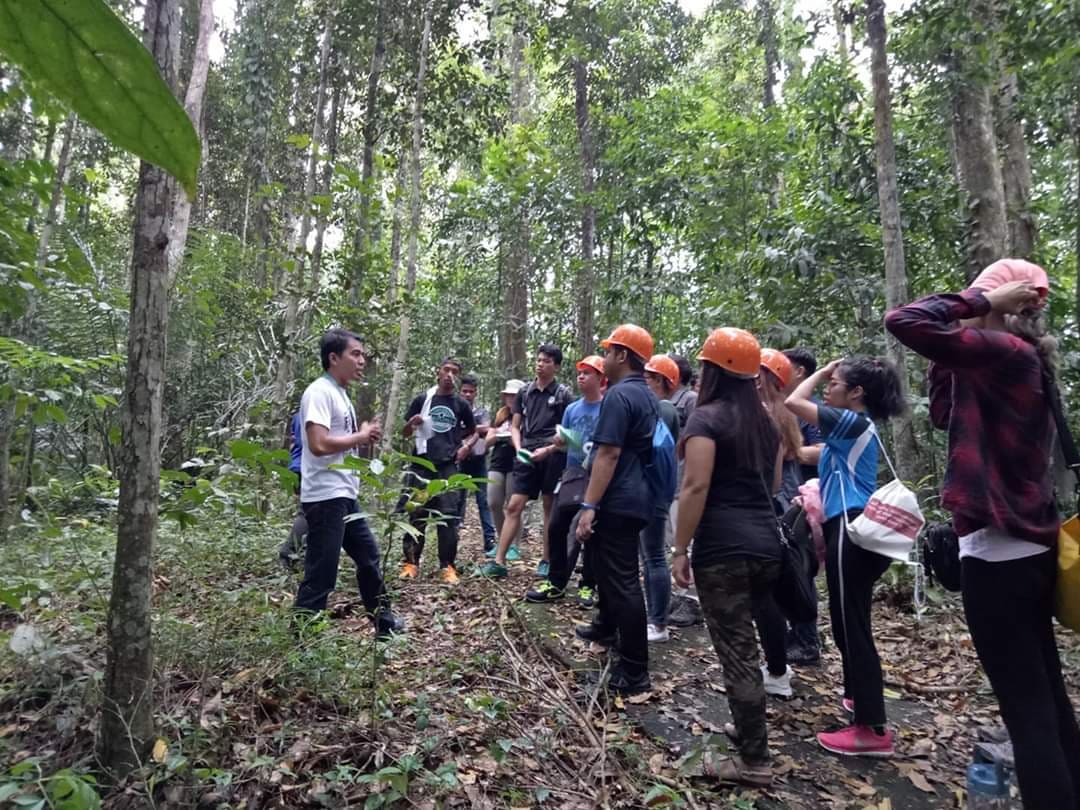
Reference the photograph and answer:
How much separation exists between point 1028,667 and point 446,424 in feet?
15.0

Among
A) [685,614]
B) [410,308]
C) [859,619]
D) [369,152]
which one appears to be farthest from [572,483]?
[369,152]

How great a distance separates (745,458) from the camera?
9.68 ft

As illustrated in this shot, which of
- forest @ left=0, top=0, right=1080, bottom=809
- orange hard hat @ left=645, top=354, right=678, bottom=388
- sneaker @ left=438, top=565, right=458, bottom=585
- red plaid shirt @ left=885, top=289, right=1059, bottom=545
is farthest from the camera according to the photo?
sneaker @ left=438, top=565, right=458, bottom=585

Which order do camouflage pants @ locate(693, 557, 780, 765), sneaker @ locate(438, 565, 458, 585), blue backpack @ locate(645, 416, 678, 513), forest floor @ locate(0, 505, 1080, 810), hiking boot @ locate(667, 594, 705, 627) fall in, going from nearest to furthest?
1. forest floor @ locate(0, 505, 1080, 810)
2. camouflage pants @ locate(693, 557, 780, 765)
3. blue backpack @ locate(645, 416, 678, 513)
4. hiking boot @ locate(667, 594, 705, 627)
5. sneaker @ locate(438, 565, 458, 585)

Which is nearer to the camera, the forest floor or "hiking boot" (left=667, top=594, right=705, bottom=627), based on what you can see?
the forest floor

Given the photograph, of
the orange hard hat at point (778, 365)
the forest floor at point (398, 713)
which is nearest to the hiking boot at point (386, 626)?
the forest floor at point (398, 713)

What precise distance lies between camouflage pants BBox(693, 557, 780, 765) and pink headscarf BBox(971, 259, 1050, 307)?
1.37 meters

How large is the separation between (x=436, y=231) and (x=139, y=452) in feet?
33.6

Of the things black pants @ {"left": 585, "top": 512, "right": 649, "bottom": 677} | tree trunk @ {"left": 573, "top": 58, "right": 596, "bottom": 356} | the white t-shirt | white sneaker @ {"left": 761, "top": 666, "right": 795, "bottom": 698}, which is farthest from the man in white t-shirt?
tree trunk @ {"left": 573, "top": 58, "right": 596, "bottom": 356}

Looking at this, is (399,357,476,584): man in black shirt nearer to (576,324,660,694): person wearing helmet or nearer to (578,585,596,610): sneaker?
(578,585,596,610): sneaker

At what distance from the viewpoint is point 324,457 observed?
12.0ft

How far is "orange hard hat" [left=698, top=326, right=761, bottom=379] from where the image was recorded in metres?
2.99

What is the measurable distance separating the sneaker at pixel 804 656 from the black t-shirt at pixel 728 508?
1789 mm

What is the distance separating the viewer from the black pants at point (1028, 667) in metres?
2.00
